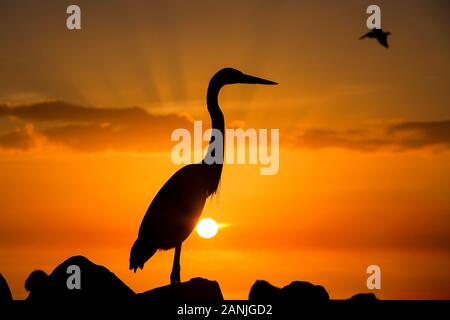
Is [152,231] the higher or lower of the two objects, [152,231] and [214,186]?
the lower

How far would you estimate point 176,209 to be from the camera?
1450 cm

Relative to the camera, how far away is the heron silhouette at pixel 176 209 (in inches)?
564

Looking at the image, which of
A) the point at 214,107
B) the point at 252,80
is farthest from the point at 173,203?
the point at 252,80

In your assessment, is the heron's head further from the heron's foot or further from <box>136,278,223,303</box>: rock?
<box>136,278,223,303</box>: rock

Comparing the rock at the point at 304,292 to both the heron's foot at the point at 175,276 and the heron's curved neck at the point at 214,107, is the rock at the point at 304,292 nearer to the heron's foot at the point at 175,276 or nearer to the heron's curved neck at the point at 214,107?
the heron's foot at the point at 175,276

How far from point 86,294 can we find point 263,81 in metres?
6.62

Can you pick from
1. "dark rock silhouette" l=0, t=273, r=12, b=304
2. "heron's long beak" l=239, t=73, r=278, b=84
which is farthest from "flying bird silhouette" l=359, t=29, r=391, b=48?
"dark rock silhouette" l=0, t=273, r=12, b=304

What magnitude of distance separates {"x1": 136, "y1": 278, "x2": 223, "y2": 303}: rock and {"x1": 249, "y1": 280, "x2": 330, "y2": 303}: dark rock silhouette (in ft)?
4.99

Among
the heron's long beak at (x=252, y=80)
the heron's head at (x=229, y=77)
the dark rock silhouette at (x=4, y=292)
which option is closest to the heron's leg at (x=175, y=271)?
the dark rock silhouette at (x=4, y=292)
